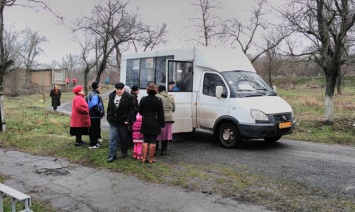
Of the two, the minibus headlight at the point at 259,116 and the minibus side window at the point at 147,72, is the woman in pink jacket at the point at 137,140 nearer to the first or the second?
the minibus headlight at the point at 259,116

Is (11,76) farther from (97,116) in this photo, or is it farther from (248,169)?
(248,169)

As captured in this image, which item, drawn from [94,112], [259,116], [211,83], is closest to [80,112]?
[94,112]

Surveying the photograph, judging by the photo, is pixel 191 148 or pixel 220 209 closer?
pixel 220 209

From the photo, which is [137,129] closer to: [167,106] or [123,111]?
[123,111]

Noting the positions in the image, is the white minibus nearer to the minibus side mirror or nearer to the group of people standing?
the minibus side mirror

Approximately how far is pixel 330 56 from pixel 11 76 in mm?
43680

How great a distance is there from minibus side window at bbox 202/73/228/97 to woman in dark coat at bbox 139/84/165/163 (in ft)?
8.67

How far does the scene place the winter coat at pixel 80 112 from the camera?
9141 mm

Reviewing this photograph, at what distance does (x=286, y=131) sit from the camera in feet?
30.1

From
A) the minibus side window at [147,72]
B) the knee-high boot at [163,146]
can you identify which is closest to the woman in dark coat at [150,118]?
the knee-high boot at [163,146]

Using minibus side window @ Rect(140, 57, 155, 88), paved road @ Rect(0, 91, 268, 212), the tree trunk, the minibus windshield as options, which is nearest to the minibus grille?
the minibus windshield

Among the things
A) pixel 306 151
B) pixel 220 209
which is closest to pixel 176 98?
pixel 306 151

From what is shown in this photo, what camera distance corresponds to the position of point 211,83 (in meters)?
9.90

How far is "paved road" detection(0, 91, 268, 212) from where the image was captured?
507 cm
